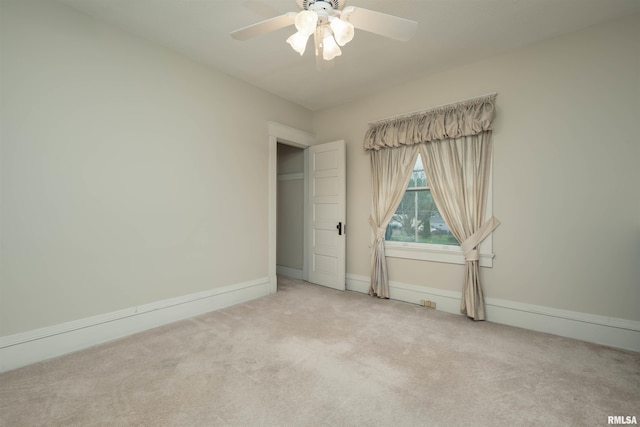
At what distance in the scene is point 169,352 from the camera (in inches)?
91.4

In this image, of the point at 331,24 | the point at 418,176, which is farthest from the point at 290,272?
the point at 331,24

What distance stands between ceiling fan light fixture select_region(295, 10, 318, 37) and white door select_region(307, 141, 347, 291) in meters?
2.46

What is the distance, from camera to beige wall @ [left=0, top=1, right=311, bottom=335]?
6.98 feet

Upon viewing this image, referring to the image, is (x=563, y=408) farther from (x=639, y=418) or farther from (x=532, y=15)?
(x=532, y=15)

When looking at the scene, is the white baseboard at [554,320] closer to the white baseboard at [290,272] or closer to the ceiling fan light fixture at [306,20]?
the white baseboard at [290,272]

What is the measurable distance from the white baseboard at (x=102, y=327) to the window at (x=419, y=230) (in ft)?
7.18

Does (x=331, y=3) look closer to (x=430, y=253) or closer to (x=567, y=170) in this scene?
(x=567, y=170)

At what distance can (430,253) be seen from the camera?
352 cm

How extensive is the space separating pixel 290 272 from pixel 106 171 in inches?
128

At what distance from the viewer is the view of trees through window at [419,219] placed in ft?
11.6

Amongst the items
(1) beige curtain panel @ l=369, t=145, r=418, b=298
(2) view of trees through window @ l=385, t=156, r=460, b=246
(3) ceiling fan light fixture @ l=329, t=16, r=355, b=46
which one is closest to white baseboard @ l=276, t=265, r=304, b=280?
(1) beige curtain panel @ l=369, t=145, r=418, b=298

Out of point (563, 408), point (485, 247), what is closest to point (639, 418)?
point (563, 408)

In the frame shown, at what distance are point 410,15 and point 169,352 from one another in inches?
137

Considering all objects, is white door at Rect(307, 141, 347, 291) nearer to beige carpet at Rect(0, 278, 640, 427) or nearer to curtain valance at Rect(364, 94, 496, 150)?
curtain valance at Rect(364, 94, 496, 150)
